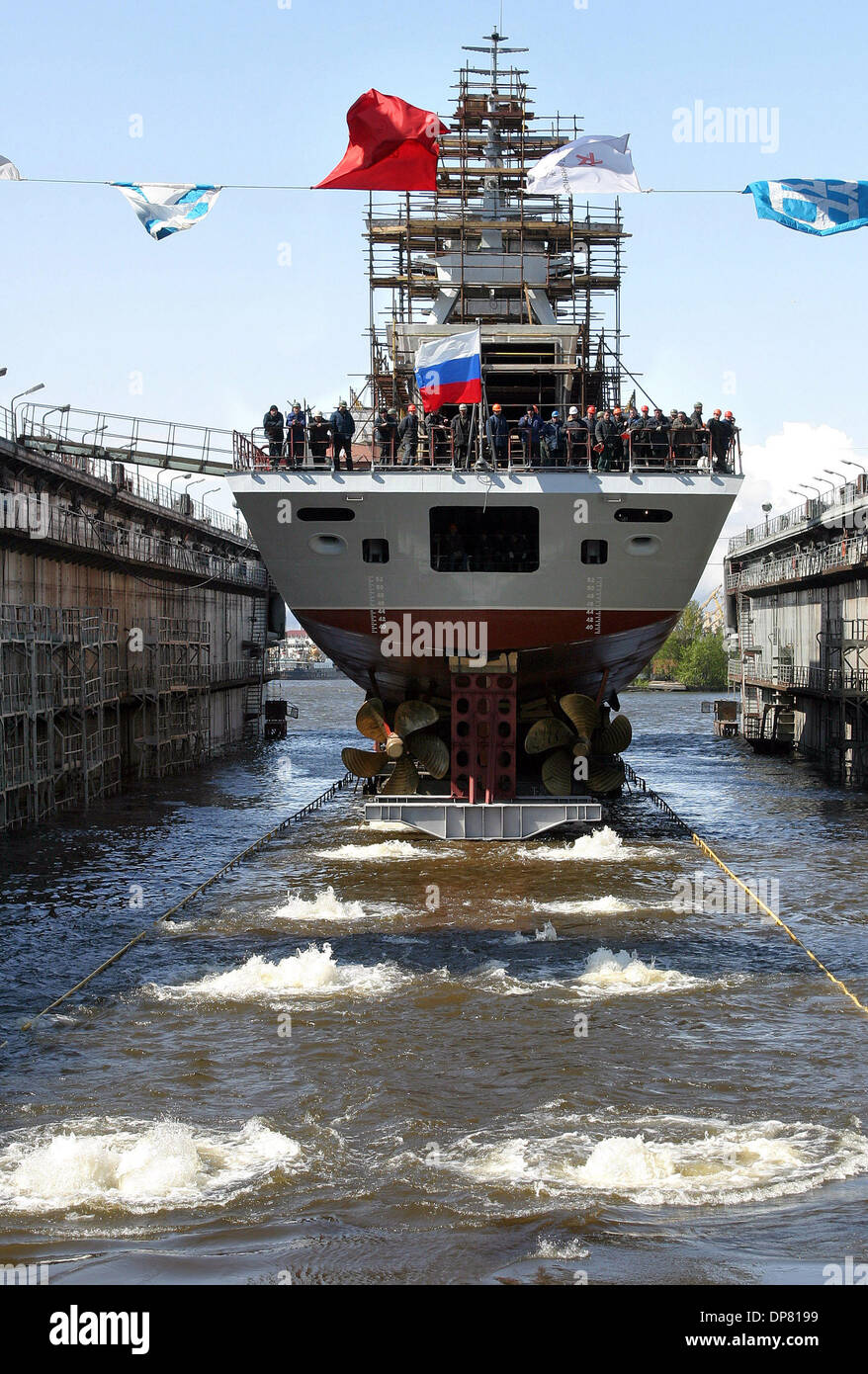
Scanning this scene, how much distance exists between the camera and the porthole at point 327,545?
24.9 m

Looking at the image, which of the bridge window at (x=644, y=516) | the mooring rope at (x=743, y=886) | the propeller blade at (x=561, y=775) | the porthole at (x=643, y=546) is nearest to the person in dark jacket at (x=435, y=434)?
the bridge window at (x=644, y=516)

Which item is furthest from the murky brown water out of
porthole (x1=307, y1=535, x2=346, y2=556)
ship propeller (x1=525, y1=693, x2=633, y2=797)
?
porthole (x1=307, y1=535, x2=346, y2=556)

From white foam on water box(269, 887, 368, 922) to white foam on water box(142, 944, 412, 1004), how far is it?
327 centimetres

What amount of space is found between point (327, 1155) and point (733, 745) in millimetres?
48919

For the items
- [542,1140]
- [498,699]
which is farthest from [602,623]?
[542,1140]

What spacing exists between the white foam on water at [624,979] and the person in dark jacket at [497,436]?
1117 centimetres

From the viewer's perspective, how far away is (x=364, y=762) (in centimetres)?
2988

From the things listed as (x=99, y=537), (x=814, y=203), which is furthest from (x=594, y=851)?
(x=99, y=537)

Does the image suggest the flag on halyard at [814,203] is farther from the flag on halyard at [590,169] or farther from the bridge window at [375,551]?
the bridge window at [375,551]

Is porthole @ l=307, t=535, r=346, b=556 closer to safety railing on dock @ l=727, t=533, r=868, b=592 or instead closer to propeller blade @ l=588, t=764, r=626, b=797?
propeller blade @ l=588, t=764, r=626, b=797

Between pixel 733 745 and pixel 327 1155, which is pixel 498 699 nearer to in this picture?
pixel 327 1155
